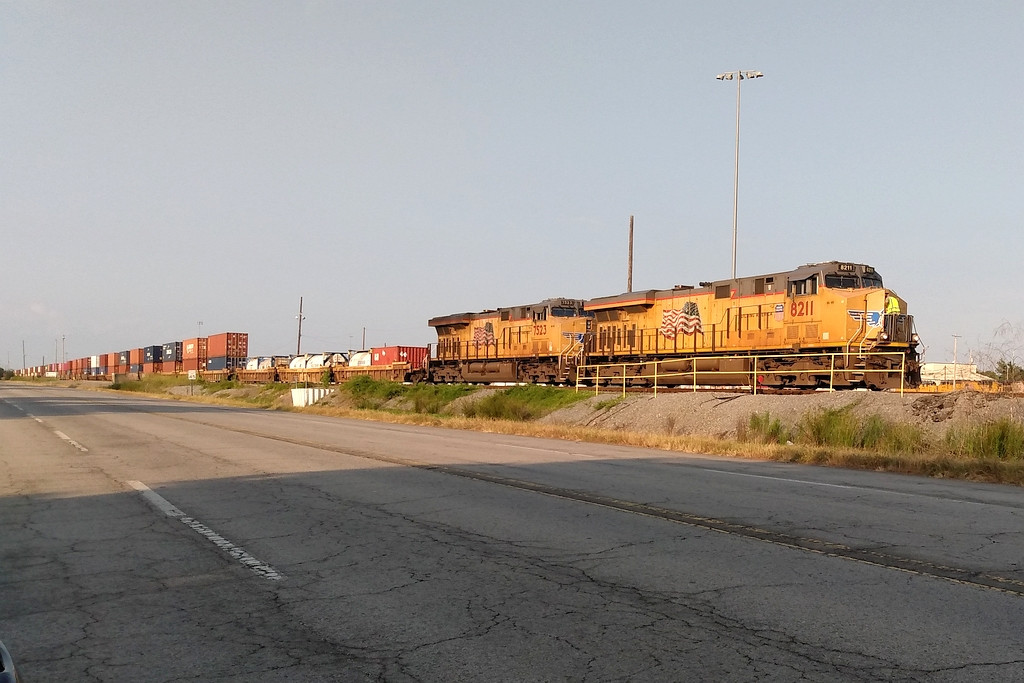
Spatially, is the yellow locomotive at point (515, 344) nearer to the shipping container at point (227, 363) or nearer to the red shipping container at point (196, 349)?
the shipping container at point (227, 363)

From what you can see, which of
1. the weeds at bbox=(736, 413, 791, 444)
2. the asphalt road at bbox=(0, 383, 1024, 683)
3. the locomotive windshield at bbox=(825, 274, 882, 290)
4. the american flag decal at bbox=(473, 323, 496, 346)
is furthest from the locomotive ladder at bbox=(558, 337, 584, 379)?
the asphalt road at bbox=(0, 383, 1024, 683)

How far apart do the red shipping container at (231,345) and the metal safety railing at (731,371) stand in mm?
51750

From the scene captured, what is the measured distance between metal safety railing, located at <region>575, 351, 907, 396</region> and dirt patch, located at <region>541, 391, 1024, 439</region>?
3.45 ft

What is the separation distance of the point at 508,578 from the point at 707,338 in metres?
25.2

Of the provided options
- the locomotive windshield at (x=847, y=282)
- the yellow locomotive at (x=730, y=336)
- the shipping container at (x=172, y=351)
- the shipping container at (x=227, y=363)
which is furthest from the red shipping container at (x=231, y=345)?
the locomotive windshield at (x=847, y=282)

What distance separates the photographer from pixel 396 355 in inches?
2333

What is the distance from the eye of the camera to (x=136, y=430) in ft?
73.3

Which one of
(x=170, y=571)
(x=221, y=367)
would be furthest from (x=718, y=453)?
(x=221, y=367)

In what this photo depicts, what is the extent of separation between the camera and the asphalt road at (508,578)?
A: 4.30 m

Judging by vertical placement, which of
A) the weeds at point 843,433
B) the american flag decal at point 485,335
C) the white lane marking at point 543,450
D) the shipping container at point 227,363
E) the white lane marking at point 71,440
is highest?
the american flag decal at point 485,335

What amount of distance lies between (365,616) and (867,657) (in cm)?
291

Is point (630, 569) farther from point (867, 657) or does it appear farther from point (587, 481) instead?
point (587, 481)

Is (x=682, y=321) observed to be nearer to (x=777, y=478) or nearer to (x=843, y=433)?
(x=843, y=433)

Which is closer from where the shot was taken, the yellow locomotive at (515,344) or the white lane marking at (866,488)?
the white lane marking at (866,488)
